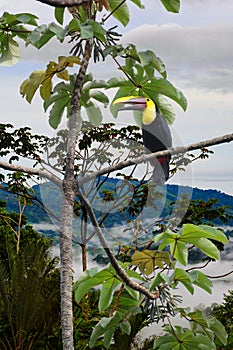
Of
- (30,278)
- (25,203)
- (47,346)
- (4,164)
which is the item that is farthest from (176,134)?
(25,203)

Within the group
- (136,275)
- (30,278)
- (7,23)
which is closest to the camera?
(136,275)

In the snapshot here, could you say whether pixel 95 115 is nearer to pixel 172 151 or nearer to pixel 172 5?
pixel 172 151

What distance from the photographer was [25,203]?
5.25 m

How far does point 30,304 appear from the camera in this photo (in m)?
3.39

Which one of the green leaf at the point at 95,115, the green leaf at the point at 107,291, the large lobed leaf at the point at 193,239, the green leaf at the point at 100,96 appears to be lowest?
the green leaf at the point at 107,291

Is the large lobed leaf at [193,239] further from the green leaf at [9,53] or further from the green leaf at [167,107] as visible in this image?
the green leaf at [9,53]

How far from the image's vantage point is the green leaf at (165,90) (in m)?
1.70

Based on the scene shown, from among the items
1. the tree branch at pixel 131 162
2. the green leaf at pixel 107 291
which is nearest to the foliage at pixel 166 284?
the green leaf at pixel 107 291

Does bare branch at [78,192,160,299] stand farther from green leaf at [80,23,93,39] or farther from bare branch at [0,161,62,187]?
green leaf at [80,23,93,39]

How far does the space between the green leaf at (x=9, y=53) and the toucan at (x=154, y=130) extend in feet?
1.28

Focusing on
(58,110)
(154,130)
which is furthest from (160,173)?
(58,110)

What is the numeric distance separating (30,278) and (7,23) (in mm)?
1914

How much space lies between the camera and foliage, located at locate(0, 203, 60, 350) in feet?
11.1

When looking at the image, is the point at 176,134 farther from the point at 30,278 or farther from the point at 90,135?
the point at 30,278
